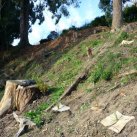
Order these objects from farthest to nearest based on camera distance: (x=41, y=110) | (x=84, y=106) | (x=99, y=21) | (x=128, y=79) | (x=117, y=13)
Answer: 1. (x=99, y=21)
2. (x=117, y=13)
3. (x=41, y=110)
4. (x=128, y=79)
5. (x=84, y=106)

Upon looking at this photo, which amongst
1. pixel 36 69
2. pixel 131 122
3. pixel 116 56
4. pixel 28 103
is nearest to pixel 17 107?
pixel 28 103

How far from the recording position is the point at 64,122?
999 cm

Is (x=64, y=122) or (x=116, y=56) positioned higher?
(x=116, y=56)

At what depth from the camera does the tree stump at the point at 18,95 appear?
479 inches

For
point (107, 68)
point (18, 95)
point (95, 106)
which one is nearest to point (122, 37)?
point (107, 68)

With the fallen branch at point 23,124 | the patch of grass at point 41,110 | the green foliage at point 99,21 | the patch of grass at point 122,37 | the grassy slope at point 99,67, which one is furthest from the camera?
the green foliage at point 99,21

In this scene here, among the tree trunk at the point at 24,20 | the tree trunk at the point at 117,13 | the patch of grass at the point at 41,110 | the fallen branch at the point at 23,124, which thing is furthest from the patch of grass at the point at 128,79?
the tree trunk at the point at 24,20

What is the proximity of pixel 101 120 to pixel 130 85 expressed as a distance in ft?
4.85

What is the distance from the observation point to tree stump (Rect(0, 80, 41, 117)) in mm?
12156

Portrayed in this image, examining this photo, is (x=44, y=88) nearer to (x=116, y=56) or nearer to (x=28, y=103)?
(x=28, y=103)

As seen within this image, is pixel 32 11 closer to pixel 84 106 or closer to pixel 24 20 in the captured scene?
pixel 24 20

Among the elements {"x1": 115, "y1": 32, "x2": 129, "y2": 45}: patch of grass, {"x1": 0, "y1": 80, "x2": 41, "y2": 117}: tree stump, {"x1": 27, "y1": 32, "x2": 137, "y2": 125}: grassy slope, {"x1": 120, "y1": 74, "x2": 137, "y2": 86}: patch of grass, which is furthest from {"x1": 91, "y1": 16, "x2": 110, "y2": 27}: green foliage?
{"x1": 120, "y1": 74, "x2": 137, "y2": 86}: patch of grass

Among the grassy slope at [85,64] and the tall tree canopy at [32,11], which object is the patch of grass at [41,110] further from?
the tall tree canopy at [32,11]

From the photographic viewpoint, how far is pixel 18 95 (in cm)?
1225
